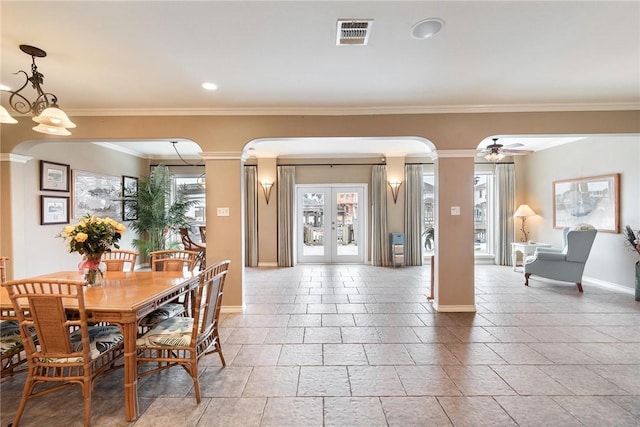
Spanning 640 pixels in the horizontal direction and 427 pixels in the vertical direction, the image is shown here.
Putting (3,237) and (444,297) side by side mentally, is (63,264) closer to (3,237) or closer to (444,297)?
(3,237)

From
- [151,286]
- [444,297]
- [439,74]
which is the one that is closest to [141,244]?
[151,286]

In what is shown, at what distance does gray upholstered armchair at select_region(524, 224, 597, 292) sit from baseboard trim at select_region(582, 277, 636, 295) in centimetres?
63

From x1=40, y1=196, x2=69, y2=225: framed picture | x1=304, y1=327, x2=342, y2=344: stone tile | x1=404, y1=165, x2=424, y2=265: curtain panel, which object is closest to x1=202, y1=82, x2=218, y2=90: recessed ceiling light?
x1=304, y1=327, x2=342, y2=344: stone tile

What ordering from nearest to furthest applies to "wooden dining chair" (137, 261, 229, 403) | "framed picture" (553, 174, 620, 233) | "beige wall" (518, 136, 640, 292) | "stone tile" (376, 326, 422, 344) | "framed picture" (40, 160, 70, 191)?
"wooden dining chair" (137, 261, 229, 403), "stone tile" (376, 326, 422, 344), "framed picture" (40, 160, 70, 191), "beige wall" (518, 136, 640, 292), "framed picture" (553, 174, 620, 233)

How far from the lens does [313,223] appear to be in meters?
7.54

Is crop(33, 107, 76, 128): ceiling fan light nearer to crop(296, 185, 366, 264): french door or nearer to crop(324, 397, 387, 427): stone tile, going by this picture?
crop(324, 397, 387, 427): stone tile

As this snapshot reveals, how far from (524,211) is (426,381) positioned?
19.3ft

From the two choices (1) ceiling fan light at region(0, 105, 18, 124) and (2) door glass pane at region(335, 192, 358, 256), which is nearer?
(1) ceiling fan light at region(0, 105, 18, 124)

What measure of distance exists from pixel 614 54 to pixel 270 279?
545 centimetres

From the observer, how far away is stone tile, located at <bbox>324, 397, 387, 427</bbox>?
1.93m

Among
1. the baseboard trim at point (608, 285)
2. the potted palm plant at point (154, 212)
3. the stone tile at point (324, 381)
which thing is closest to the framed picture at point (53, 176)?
the potted palm plant at point (154, 212)

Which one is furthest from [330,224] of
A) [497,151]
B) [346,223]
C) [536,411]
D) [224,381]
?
[536,411]

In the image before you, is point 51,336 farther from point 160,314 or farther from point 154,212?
point 154,212

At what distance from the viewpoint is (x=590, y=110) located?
380cm
